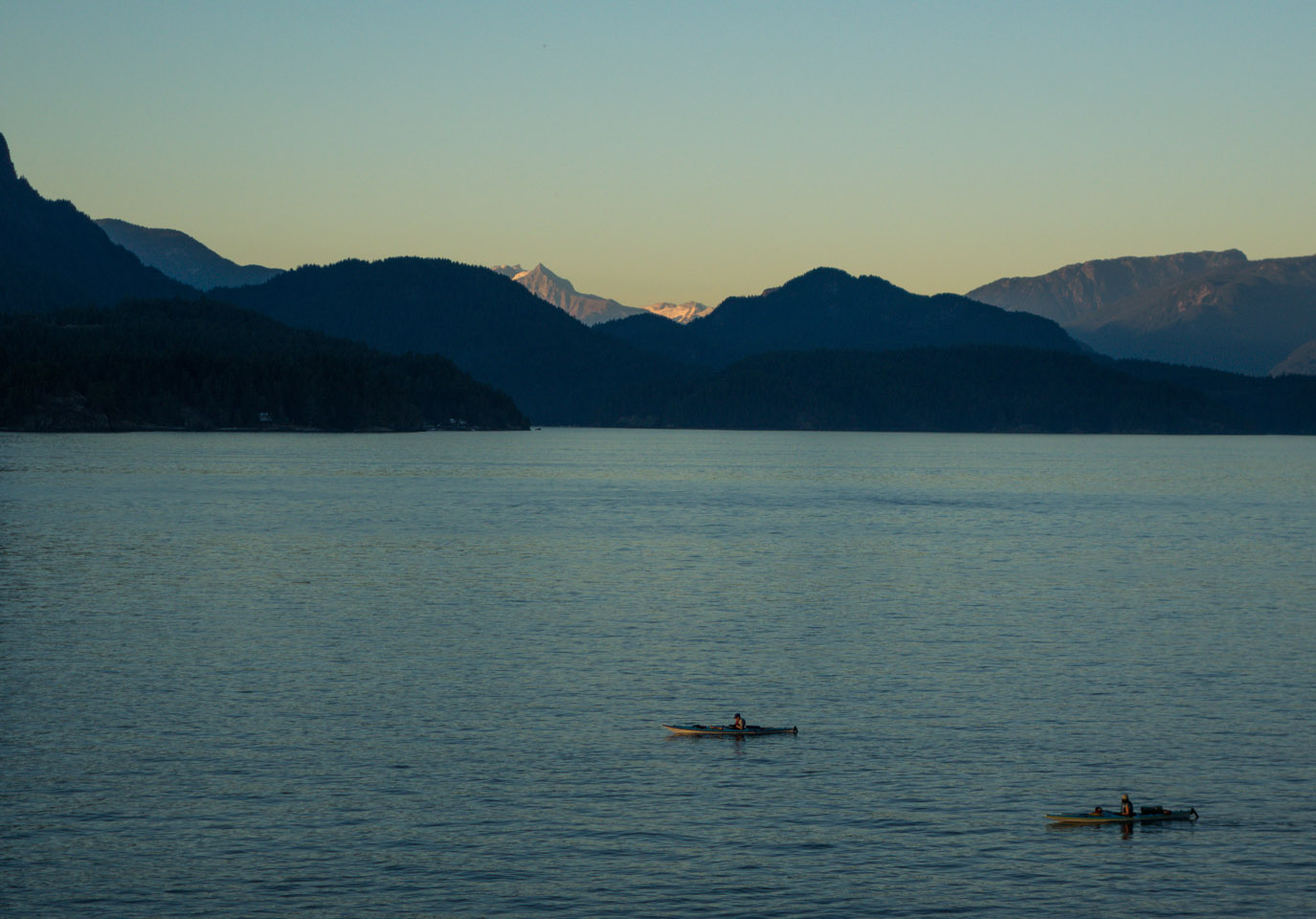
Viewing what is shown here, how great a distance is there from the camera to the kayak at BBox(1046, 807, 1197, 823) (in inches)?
1398

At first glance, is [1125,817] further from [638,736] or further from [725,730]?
[638,736]

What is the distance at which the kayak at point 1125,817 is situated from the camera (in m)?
35.5

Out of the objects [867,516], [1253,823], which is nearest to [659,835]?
[1253,823]

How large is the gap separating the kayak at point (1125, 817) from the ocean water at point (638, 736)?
0.29 metres

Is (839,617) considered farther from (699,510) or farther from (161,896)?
(699,510)

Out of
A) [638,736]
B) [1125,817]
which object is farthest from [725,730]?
[1125,817]

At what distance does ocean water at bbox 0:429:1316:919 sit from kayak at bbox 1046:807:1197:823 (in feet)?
0.96

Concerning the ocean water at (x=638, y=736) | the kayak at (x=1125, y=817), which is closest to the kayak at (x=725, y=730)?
the ocean water at (x=638, y=736)

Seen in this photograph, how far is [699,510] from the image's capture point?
504 ft

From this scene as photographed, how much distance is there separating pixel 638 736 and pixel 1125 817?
15.6 metres

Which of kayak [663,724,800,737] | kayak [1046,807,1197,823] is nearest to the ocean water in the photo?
kayak [1046,807,1197,823]

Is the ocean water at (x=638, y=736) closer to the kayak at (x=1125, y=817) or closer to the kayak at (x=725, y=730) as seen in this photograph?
the kayak at (x=1125, y=817)

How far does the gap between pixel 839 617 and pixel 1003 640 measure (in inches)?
394

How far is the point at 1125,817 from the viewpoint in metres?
35.4
